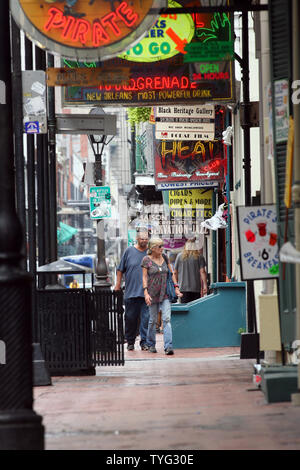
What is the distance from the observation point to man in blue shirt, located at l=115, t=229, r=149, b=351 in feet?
52.6

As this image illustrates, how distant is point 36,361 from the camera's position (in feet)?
36.2

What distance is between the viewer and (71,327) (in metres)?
11.9

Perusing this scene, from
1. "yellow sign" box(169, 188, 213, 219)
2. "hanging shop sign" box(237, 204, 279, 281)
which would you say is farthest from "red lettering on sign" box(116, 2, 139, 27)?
"yellow sign" box(169, 188, 213, 219)

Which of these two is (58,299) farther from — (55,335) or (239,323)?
(239,323)

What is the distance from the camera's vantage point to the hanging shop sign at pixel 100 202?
72.8 feet

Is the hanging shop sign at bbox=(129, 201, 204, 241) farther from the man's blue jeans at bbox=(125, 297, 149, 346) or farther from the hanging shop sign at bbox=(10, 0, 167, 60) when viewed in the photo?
the hanging shop sign at bbox=(10, 0, 167, 60)

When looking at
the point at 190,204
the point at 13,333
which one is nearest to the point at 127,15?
the point at 13,333

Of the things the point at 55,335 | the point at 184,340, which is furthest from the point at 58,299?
the point at 184,340

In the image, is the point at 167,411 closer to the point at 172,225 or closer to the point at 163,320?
the point at 163,320

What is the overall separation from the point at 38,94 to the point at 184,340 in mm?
6392

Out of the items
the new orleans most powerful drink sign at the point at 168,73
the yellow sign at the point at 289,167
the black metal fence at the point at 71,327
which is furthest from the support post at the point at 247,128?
the yellow sign at the point at 289,167

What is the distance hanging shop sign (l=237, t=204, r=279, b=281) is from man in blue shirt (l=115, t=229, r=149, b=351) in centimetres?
699

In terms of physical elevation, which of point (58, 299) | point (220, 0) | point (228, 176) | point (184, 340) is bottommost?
point (184, 340)

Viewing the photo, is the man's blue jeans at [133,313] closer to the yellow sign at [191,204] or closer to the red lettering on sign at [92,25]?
the red lettering on sign at [92,25]
